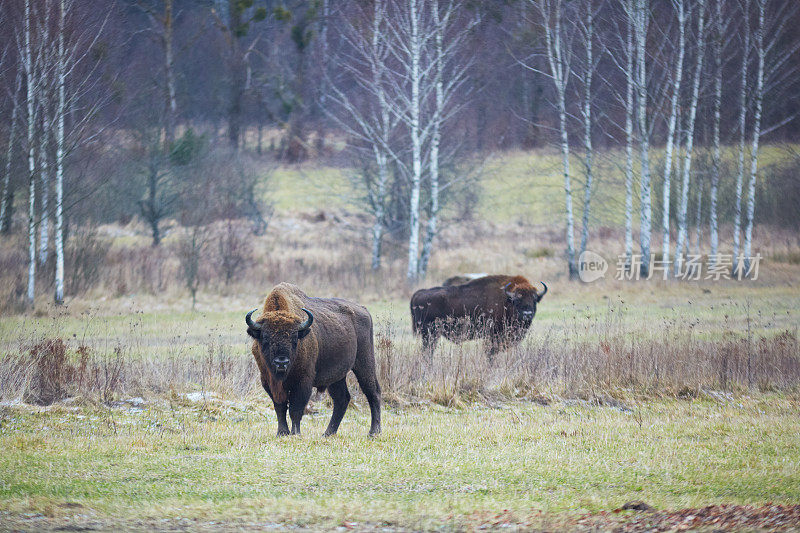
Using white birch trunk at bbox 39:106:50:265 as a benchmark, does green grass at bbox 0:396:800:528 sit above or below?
below

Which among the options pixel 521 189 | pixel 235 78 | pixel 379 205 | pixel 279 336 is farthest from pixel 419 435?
pixel 235 78

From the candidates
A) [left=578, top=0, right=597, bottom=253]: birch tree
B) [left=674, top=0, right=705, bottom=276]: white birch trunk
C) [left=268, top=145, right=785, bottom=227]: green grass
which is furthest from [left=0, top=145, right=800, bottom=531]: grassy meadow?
[left=268, top=145, right=785, bottom=227]: green grass

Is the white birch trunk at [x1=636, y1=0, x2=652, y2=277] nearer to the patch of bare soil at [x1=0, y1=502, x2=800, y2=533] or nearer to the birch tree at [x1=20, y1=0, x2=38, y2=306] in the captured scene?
the birch tree at [x1=20, y1=0, x2=38, y2=306]

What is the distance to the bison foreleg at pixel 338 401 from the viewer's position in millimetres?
10562

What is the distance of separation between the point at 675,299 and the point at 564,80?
39.3ft

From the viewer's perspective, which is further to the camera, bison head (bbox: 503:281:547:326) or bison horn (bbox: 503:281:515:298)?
bison horn (bbox: 503:281:515:298)

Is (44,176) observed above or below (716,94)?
below

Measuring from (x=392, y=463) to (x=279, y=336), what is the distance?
81.7 inches

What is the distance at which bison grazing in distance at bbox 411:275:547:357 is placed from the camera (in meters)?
16.7

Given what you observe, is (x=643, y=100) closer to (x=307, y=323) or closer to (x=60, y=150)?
(x=60, y=150)

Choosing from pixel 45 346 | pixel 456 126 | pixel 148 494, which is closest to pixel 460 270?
pixel 456 126

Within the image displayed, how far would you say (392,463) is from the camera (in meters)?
8.83

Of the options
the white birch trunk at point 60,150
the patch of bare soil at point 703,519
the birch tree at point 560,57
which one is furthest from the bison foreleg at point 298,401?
the birch tree at point 560,57

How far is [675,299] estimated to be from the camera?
2669 cm
